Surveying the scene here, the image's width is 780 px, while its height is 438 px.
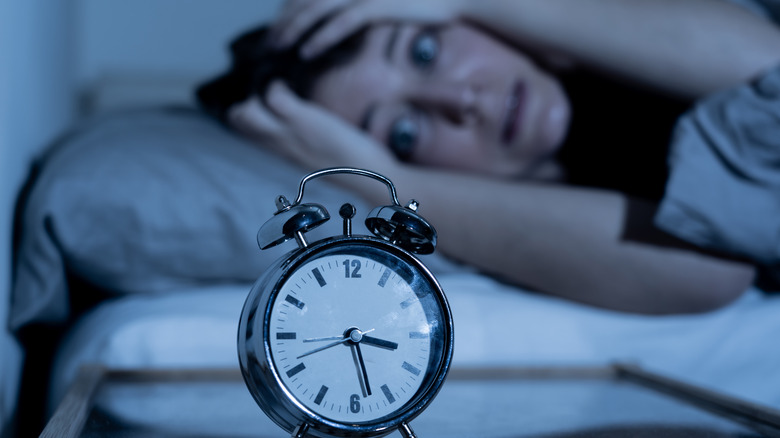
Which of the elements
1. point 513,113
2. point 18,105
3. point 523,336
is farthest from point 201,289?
point 513,113

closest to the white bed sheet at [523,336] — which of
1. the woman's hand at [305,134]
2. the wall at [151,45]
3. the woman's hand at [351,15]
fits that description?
the woman's hand at [305,134]

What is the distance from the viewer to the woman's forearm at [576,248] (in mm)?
1016

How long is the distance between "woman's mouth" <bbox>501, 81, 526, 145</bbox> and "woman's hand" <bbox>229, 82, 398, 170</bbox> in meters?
0.24

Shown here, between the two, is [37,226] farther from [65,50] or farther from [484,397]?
[65,50]

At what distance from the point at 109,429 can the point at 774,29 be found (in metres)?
1.15

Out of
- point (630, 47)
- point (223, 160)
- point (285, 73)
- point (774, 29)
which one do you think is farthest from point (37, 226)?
point (774, 29)

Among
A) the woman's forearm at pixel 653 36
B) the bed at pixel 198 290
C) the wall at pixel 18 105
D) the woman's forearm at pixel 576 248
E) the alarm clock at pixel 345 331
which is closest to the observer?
the alarm clock at pixel 345 331

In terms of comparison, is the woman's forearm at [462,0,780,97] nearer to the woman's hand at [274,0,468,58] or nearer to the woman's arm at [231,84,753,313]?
the woman's hand at [274,0,468,58]

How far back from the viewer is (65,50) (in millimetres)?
1589

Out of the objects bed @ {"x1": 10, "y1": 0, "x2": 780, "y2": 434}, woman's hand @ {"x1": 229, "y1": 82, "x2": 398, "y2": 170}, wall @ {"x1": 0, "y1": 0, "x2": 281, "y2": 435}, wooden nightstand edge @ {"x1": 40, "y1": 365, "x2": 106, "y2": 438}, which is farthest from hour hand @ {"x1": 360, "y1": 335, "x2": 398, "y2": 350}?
wall @ {"x1": 0, "y1": 0, "x2": 281, "y2": 435}

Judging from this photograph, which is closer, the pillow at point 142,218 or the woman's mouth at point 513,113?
the pillow at point 142,218

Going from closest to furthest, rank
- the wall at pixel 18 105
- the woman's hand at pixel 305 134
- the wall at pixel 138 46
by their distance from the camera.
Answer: the wall at pixel 18 105
the woman's hand at pixel 305 134
the wall at pixel 138 46

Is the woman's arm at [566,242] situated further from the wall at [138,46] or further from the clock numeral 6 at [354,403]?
the wall at [138,46]

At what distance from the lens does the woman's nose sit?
1.29m
